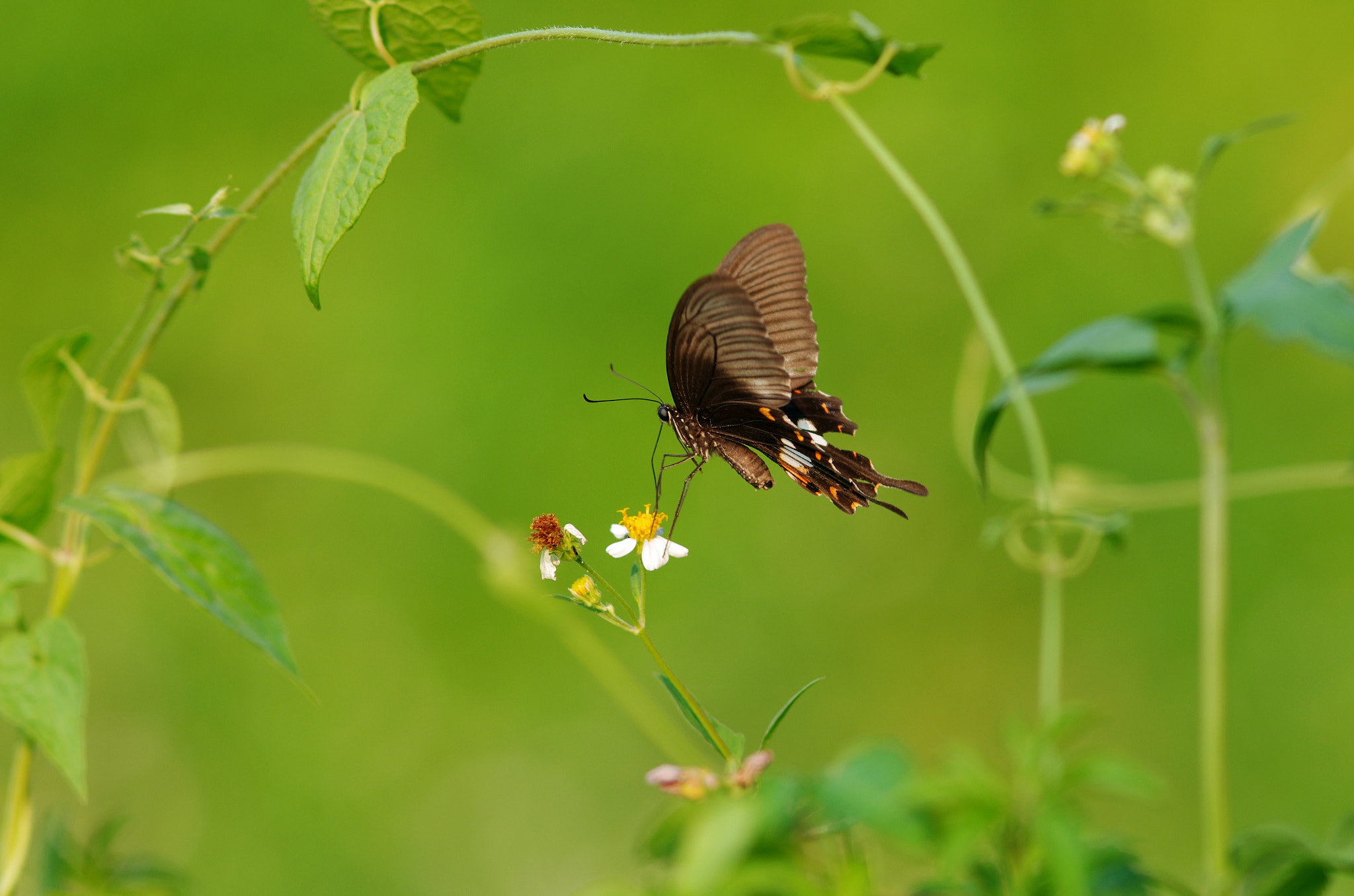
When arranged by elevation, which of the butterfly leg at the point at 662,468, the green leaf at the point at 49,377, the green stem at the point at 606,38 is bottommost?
the green leaf at the point at 49,377

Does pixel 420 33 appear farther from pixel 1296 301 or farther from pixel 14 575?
pixel 1296 301

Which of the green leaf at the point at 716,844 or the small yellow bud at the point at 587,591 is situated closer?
the green leaf at the point at 716,844

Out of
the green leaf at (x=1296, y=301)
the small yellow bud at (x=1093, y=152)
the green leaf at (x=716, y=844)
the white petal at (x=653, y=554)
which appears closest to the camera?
the green leaf at (x=716, y=844)

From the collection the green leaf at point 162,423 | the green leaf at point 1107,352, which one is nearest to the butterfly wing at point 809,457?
the green leaf at point 1107,352

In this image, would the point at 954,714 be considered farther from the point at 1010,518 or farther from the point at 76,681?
the point at 76,681

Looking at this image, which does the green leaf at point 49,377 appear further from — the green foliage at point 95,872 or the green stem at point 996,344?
the green stem at point 996,344

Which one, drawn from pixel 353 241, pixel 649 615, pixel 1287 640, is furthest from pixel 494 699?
pixel 1287 640
